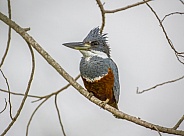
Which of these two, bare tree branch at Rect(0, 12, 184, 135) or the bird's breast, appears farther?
the bird's breast

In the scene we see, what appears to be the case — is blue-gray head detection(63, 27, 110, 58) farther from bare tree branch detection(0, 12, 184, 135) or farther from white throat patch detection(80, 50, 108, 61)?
bare tree branch detection(0, 12, 184, 135)

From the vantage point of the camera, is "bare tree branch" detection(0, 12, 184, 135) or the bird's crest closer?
"bare tree branch" detection(0, 12, 184, 135)

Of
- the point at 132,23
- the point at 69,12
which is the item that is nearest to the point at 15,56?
the point at 69,12

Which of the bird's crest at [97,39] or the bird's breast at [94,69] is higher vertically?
the bird's crest at [97,39]

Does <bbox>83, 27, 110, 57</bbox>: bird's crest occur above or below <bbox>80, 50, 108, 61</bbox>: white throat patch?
above

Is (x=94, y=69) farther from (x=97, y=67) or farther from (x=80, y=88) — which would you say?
(x=80, y=88)

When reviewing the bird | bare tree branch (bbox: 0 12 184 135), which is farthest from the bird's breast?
bare tree branch (bbox: 0 12 184 135)

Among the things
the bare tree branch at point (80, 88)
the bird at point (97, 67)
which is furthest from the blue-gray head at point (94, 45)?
the bare tree branch at point (80, 88)

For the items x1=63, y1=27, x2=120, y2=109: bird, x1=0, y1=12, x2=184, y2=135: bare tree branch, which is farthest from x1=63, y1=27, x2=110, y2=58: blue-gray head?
x1=0, y1=12, x2=184, y2=135: bare tree branch

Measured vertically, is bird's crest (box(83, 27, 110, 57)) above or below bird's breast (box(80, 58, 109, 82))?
above

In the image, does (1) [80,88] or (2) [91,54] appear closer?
(1) [80,88]

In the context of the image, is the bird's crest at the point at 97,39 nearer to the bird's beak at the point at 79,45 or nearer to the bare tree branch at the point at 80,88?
the bird's beak at the point at 79,45

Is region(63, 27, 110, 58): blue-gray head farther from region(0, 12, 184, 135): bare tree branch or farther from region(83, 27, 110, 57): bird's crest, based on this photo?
region(0, 12, 184, 135): bare tree branch

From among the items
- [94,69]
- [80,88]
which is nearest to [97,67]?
[94,69]
